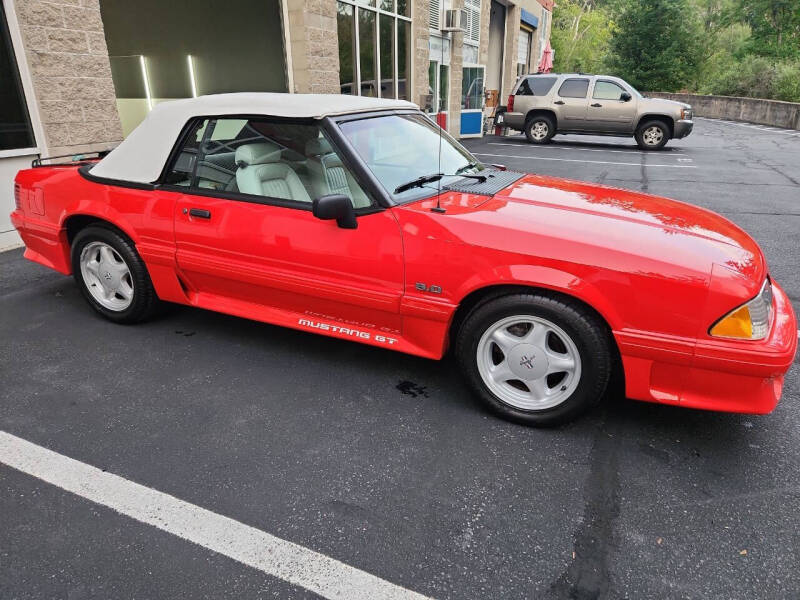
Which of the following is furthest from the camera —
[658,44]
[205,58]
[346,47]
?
[658,44]

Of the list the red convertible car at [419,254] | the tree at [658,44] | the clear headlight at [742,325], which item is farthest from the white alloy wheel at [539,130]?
the tree at [658,44]

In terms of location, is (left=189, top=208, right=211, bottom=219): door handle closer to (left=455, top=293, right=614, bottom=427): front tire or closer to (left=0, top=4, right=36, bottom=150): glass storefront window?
(left=455, top=293, right=614, bottom=427): front tire

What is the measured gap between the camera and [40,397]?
2.97 metres

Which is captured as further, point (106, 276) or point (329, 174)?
point (106, 276)

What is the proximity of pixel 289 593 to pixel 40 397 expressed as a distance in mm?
2007

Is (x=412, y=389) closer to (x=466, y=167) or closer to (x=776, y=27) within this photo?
(x=466, y=167)

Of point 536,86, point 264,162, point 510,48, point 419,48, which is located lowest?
point 264,162

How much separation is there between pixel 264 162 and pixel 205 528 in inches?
79.9

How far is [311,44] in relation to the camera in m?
9.16

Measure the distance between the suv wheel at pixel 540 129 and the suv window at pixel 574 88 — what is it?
82cm

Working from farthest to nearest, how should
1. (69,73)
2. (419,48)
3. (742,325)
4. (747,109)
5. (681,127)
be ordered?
(747,109) < (681,127) < (419,48) < (69,73) < (742,325)

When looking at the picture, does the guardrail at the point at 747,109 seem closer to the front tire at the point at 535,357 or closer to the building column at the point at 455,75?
the building column at the point at 455,75

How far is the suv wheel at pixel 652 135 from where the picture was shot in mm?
15297

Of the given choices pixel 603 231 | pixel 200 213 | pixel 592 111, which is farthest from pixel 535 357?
pixel 592 111
